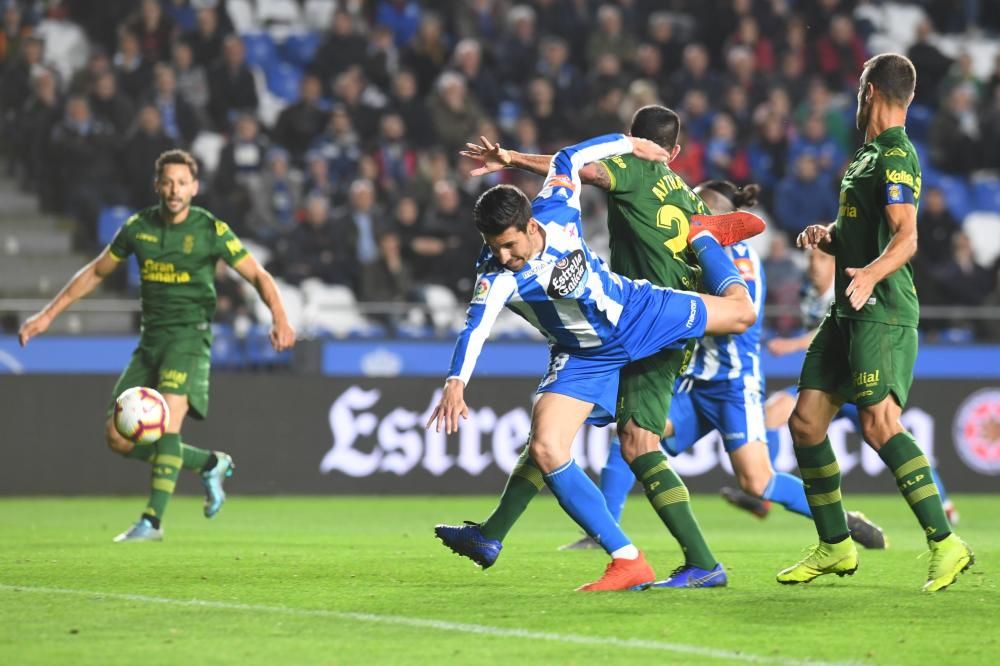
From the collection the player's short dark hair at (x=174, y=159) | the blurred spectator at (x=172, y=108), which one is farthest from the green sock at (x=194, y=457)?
the blurred spectator at (x=172, y=108)

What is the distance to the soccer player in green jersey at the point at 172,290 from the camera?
34.3ft

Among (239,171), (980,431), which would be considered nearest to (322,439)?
(239,171)

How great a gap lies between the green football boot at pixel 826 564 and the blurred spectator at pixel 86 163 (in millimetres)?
11080

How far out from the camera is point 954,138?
20750mm

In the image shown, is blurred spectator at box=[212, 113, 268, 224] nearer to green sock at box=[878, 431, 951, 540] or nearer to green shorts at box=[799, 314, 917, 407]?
green shorts at box=[799, 314, 917, 407]

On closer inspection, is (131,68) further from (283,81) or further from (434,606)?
(434,606)

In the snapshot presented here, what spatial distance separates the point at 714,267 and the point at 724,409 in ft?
6.40

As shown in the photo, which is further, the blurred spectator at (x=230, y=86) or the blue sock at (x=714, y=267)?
the blurred spectator at (x=230, y=86)

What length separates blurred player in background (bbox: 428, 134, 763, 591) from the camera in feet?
22.5

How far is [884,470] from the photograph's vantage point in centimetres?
1622

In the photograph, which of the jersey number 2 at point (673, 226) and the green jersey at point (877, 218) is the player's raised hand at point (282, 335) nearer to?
the jersey number 2 at point (673, 226)

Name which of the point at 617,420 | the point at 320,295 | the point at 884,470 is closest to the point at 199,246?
the point at 617,420

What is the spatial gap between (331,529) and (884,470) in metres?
6.70

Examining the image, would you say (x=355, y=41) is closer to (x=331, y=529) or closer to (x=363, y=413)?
(x=363, y=413)
